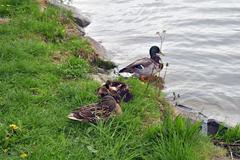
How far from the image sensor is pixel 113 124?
585cm

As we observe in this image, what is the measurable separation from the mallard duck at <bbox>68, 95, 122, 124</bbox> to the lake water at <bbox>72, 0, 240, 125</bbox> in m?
2.97

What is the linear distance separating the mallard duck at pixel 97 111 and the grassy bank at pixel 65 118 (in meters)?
0.10

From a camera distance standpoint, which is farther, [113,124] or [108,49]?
[108,49]

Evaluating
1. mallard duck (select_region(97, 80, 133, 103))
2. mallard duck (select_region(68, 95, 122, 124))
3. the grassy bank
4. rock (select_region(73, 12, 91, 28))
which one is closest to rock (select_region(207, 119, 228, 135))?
the grassy bank

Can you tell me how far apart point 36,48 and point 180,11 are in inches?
295

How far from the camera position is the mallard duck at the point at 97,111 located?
580cm

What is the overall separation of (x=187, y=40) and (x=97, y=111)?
6.99m

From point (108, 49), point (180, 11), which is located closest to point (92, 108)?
point (108, 49)

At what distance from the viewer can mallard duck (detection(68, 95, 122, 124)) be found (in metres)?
5.80

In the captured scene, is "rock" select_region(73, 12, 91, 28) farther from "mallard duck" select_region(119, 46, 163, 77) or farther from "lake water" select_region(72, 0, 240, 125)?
"mallard duck" select_region(119, 46, 163, 77)

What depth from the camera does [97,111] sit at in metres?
5.91

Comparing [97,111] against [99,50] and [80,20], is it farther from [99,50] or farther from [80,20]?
[80,20]

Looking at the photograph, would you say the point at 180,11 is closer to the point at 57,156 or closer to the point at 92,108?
the point at 92,108

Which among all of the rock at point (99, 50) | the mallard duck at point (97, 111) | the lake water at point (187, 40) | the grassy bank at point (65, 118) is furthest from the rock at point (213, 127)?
the rock at point (99, 50)
